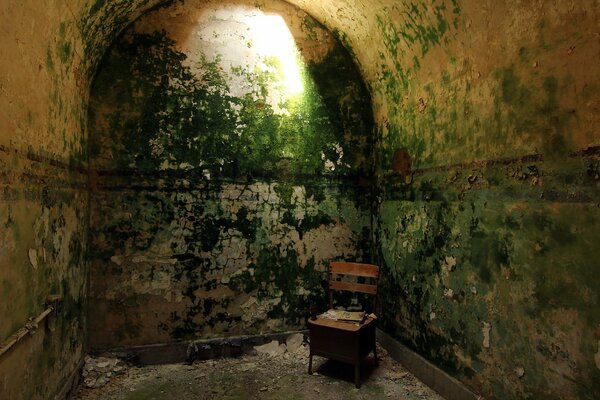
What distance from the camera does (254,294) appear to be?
448cm

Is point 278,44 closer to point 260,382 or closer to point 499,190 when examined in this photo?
point 499,190

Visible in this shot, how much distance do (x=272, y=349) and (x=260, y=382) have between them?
2.10ft

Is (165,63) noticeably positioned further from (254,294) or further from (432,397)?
(432,397)

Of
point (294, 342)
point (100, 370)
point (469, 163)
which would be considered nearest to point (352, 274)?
point (294, 342)

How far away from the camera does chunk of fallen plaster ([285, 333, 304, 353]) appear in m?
4.50

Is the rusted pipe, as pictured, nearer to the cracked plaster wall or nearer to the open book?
→ the cracked plaster wall

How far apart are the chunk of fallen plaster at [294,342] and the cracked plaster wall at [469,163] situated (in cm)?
116

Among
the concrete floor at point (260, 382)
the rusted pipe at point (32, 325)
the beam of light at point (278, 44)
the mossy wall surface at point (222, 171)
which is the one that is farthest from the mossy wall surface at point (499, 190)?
the rusted pipe at point (32, 325)

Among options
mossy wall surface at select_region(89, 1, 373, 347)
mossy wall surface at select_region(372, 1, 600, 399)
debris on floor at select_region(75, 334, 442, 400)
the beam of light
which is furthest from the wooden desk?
the beam of light

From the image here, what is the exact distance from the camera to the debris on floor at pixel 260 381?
357 cm

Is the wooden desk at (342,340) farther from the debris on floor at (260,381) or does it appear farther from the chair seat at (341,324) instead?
the debris on floor at (260,381)

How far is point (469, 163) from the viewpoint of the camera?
10.4 feet

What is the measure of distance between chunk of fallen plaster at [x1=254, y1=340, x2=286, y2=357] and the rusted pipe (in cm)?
225

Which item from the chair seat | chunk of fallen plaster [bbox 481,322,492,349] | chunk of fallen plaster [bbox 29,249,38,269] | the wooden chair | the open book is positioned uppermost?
chunk of fallen plaster [bbox 29,249,38,269]
